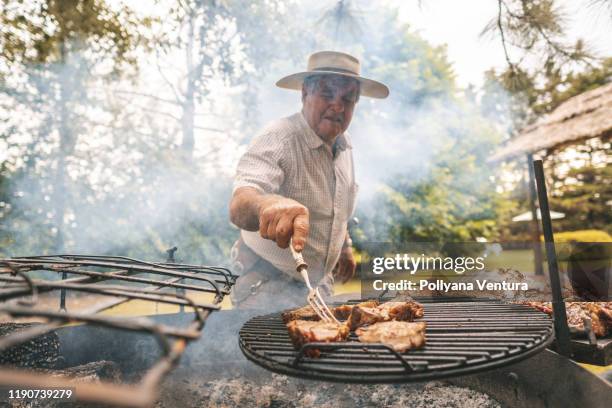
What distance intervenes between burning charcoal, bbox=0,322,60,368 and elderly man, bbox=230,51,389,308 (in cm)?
137

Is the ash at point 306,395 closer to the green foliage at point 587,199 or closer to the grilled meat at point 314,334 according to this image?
the grilled meat at point 314,334

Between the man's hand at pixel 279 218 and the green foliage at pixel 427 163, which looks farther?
the green foliage at pixel 427 163

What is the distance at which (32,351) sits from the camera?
7.92ft

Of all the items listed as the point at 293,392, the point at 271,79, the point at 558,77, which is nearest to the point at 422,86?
the point at 271,79

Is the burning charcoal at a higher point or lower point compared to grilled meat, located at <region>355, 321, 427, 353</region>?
lower

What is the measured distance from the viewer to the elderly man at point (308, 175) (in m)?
3.13

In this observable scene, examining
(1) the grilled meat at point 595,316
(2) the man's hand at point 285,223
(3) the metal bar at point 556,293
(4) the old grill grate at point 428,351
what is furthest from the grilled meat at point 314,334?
(1) the grilled meat at point 595,316

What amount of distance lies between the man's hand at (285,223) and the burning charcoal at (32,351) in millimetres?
1642

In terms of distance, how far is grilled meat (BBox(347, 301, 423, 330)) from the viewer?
1.94 m

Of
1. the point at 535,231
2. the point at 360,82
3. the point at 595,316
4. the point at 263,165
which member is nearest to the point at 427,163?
the point at 535,231

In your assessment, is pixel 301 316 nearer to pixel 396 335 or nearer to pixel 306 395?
pixel 396 335

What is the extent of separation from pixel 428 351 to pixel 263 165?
6.08 ft

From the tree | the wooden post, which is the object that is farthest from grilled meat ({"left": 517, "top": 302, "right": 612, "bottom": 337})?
the wooden post

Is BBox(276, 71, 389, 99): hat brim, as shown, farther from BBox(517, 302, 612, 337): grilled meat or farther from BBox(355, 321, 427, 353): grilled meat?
BBox(517, 302, 612, 337): grilled meat
